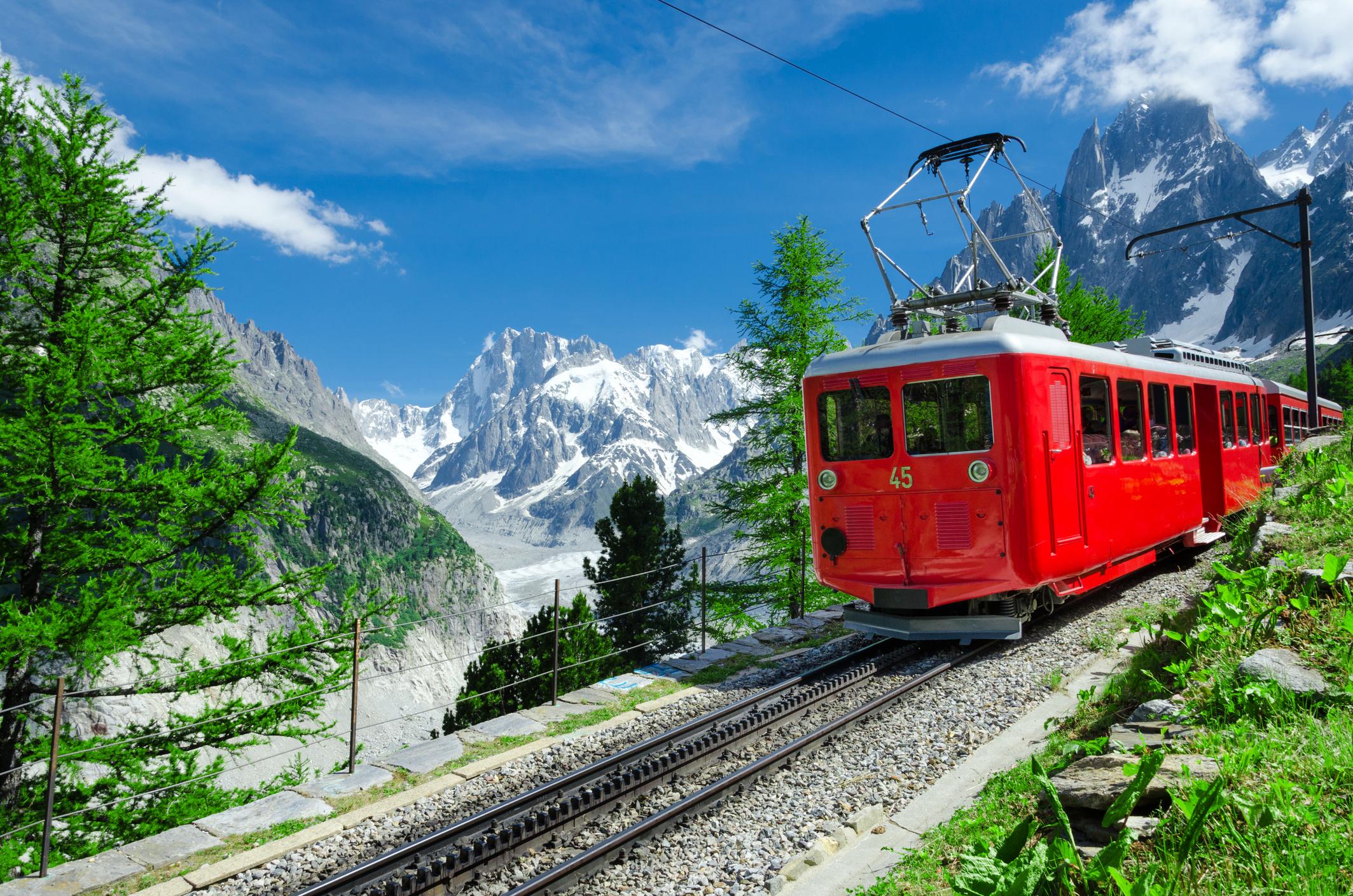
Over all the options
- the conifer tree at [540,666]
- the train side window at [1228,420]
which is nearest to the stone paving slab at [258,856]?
the train side window at [1228,420]

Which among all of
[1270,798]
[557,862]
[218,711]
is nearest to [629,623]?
[218,711]

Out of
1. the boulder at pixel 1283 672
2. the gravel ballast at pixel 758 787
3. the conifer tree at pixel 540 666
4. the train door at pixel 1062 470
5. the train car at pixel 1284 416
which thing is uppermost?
the train car at pixel 1284 416

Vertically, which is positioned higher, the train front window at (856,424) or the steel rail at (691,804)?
the train front window at (856,424)

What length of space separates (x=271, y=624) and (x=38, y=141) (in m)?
102

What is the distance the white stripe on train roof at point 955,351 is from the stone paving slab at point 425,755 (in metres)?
5.72

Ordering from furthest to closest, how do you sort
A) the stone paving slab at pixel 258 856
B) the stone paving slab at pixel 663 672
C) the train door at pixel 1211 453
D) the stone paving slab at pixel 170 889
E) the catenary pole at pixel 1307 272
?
the catenary pole at pixel 1307 272 < the train door at pixel 1211 453 < the stone paving slab at pixel 663 672 < the stone paving slab at pixel 258 856 < the stone paving slab at pixel 170 889

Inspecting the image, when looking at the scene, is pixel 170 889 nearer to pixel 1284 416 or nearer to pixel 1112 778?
pixel 1112 778

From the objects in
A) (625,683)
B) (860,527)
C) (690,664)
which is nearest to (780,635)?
(690,664)

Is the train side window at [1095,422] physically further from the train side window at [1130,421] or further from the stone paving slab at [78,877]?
the stone paving slab at [78,877]

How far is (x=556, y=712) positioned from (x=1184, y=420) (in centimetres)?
1036

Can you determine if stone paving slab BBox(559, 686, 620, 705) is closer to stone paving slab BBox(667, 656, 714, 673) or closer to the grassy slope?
stone paving slab BBox(667, 656, 714, 673)

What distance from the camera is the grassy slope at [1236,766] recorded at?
2605 mm

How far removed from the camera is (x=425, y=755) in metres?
6.36

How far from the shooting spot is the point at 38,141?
1074 cm
